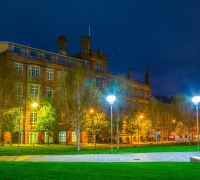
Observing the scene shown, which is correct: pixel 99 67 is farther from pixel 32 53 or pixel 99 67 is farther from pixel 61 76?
pixel 32 53

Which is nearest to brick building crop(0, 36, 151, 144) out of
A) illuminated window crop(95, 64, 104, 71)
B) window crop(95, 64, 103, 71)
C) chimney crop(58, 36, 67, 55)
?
chimney crop(58, 36, 67, 55)

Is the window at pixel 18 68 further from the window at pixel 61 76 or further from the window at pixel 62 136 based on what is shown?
the window at pixel 62 136

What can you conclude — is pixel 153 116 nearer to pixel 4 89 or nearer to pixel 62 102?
pixel 62 102

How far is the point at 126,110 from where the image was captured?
74.2 meters

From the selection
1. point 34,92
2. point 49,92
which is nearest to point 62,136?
point 49,92

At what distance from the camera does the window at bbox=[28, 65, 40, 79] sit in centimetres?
7244

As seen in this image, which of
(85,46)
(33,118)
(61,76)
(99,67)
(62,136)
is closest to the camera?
(33,118)

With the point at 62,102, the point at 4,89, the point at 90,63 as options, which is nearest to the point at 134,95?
the point at 90,63

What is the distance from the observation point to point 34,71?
73.3 meters

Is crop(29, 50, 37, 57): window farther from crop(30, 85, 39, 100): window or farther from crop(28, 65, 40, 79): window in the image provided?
crop(30, 85, 39, 100): window

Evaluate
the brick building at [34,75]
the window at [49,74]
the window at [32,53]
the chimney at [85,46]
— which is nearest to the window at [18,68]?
the brick building at [34,75]

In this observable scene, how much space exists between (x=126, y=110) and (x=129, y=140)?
12342mm

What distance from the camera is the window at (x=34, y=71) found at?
72438mm

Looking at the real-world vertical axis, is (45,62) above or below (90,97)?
above
